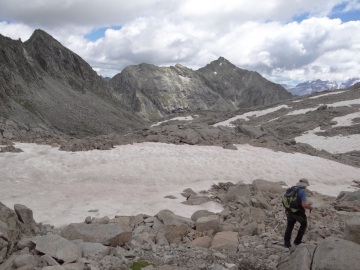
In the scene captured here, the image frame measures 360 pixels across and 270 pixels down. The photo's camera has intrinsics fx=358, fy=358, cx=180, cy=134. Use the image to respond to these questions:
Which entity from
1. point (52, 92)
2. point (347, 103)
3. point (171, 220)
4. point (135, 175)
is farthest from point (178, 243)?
point (52, 92)

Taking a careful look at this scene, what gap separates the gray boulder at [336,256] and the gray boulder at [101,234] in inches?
222

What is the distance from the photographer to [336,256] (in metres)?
8.40

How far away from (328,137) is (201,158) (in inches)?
1333

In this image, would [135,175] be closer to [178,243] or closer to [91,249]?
[178,243]

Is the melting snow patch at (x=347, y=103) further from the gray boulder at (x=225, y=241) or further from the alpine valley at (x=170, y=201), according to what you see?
the gray boulder at (x=225, y=241)

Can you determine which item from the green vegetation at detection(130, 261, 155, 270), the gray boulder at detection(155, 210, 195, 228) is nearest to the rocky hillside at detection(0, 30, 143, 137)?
the gray boulder at detection(155, 210, 195, 228)

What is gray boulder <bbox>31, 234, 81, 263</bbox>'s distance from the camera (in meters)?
9.35

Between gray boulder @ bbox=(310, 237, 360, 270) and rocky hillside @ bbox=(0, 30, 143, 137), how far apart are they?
73.1 m

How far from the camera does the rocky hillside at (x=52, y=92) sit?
10225 centimetres

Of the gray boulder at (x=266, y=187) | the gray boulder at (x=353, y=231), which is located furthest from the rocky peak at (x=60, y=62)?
the gray boulder at (x=353, y=231)

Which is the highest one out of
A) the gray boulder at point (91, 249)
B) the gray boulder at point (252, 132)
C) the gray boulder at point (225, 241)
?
the gray boulder at point (252, 132)

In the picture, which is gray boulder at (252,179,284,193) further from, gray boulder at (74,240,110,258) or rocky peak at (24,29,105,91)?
rocky peak at (24,29,105,91)

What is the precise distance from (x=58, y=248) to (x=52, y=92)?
124 meters

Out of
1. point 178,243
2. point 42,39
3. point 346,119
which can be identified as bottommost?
point 178,243
